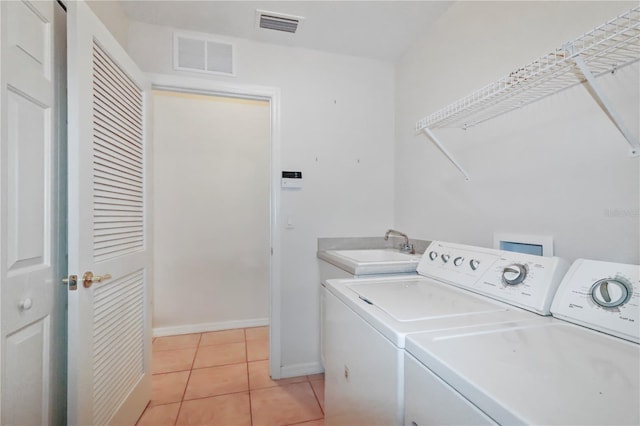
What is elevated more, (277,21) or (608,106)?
(277,21)

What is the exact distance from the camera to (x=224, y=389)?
1.98 meters

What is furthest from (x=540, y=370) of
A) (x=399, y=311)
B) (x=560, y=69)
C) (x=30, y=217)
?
(x=30, y=217)

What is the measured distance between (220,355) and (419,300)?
204 centimetres

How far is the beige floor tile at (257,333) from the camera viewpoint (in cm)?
282

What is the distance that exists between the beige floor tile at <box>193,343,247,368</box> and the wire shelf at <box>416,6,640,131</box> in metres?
2.27

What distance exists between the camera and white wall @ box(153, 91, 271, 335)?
283 cm

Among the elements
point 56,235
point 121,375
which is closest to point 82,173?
point 56,235

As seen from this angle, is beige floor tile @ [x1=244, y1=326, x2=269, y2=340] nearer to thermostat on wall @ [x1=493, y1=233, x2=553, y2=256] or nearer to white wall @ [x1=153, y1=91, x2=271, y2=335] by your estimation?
white wall @ [x1=153, y1=91, x2=271, y2=335]

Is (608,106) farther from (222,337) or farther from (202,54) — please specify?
(222,337)

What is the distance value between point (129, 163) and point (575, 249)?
84.4 inches

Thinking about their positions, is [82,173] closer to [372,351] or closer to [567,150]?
[372,351]

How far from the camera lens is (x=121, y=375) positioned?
1491 mm

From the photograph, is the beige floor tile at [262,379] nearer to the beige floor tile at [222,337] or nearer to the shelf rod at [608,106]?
the beige floor tile at [222,337]

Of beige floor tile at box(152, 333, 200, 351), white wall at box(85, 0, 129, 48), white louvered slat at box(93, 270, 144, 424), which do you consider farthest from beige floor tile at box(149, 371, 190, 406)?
white wall at box(85, 0, 129, 48)
